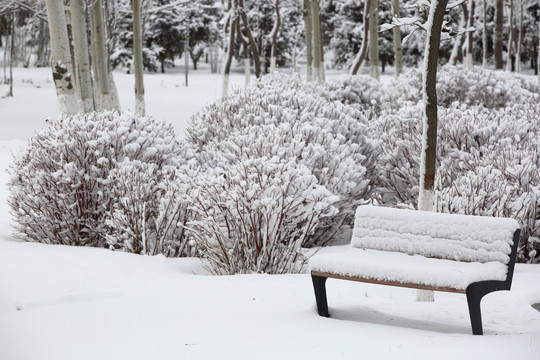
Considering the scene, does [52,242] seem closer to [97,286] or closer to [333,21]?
[97,286]

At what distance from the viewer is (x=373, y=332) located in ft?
12.6

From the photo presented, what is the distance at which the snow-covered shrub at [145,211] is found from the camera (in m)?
6.09

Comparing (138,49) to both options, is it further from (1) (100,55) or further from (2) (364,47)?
(2) (364,47)

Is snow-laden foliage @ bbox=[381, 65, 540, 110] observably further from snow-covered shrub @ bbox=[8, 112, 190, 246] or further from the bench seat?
the bench seat

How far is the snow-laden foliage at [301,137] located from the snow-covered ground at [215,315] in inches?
56.5

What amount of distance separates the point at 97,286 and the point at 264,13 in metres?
38.5

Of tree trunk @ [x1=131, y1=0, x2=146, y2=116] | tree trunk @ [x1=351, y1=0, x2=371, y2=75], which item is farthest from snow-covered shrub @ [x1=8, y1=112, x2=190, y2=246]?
tree trunk @ [x1=351, y1=0, x2=371, y2=75]

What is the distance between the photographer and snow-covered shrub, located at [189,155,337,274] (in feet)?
17.8

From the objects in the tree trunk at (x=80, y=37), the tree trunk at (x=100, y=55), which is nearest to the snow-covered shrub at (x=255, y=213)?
the tree trunk at (x=80, y=37)

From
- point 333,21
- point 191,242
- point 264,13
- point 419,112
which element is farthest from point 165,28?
point 191,242

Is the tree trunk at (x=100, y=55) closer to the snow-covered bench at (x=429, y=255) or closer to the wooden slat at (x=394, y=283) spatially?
the snow-covered bench at (x=429, y=255)

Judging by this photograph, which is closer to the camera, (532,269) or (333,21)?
(532,269)

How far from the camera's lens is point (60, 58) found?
909 centimetres

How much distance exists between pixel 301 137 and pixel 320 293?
116 inches
